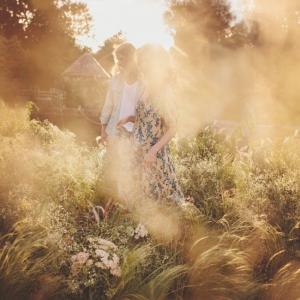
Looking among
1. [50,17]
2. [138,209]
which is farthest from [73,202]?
[50,17]

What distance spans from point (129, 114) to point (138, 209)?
98 centimetres

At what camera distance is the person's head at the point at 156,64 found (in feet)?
11.9

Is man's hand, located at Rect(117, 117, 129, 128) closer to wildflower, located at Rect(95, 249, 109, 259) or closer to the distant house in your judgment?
wildflower, located at Rect(95, 249, 109, 259)

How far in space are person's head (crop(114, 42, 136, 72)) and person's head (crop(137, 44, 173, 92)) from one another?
0.23 metres

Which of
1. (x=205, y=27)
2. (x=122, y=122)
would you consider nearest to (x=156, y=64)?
(x=122, y=122)

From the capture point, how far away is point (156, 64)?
12.0 feet

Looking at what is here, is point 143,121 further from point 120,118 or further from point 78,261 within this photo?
point 78,261

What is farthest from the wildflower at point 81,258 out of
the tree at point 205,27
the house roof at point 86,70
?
the tree at point 205,27

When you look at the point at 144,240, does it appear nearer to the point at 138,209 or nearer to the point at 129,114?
the point at 138,209

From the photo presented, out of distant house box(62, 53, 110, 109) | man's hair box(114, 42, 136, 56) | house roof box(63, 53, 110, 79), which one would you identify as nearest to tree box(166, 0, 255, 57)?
house roof box(63, 53, 110, 79)

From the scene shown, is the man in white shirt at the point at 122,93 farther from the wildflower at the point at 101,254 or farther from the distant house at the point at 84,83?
the distant house at the point at 84,83

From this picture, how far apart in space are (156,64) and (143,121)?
60 cm

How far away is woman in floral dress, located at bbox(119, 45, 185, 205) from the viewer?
3.68m

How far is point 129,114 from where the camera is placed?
4.29 meters
